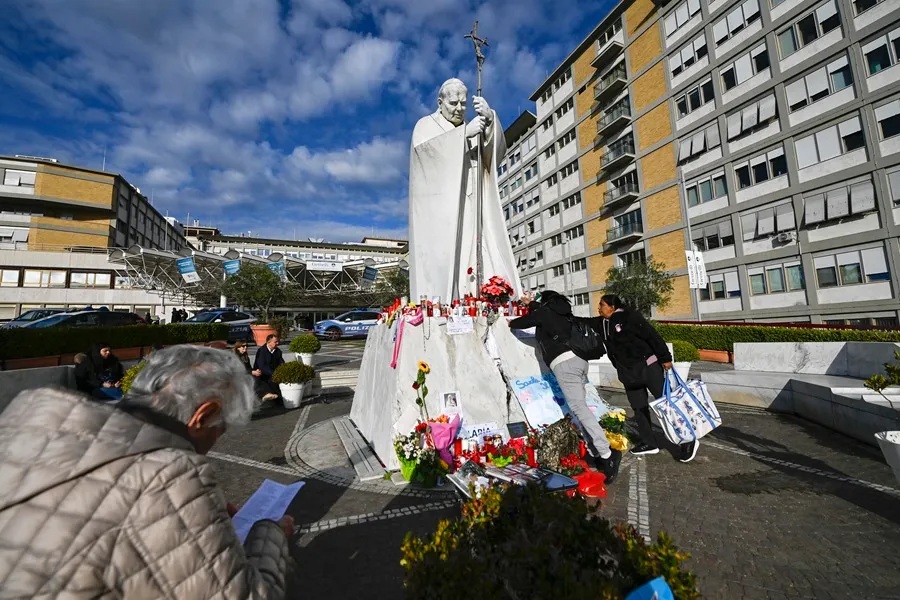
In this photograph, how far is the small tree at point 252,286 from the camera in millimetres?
26297

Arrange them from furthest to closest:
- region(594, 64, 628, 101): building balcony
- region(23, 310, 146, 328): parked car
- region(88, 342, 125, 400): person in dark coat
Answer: region(594, 64, 628, 101): building balcony
region(23, 310, 146, 328): parked car
region(88, 342, 125, 400): person in dark coat

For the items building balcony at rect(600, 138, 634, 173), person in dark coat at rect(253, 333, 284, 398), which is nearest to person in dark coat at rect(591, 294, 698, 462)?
person in dark coat at rect(253, 333, 284, 398)

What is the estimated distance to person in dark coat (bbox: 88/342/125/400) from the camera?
768 centimetres

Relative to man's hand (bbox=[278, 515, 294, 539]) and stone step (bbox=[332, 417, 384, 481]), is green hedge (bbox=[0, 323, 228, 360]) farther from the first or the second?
man's hand (bbox=[278, 515, 294, 539])

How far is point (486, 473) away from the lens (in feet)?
10.5

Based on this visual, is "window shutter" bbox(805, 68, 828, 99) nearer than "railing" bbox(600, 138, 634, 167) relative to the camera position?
Yes

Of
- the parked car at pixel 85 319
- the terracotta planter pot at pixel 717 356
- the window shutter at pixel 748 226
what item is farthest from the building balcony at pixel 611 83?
the parked car at pixel 85 319

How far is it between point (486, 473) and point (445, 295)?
3.28 metres

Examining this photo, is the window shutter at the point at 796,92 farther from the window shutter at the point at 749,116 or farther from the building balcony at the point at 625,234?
the building balcony at the point at 625,234

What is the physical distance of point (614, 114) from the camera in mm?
31500

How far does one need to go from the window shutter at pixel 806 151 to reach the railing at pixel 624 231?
9.45 meters

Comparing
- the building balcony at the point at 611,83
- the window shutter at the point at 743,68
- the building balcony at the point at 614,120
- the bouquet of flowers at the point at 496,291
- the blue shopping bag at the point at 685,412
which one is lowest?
the blue shopping bag at the point at 685,412

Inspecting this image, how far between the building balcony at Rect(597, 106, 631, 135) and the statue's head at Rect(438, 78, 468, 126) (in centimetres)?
2848

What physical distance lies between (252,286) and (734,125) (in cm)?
3101
